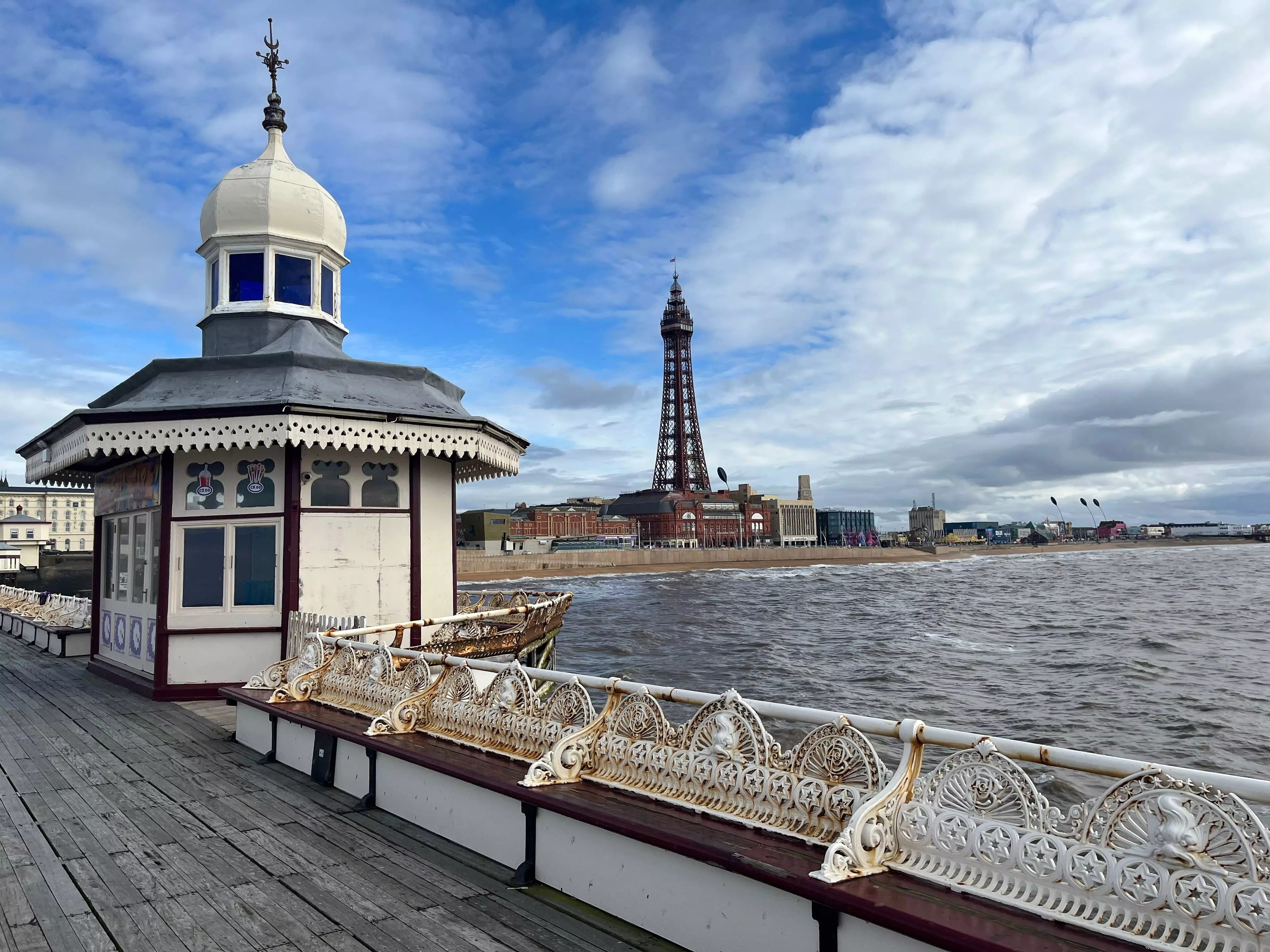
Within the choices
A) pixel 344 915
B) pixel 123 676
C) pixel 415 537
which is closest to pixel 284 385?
pixel 415 537

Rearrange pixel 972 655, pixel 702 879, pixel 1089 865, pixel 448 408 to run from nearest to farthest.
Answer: pixel 1089 865 → pixel 702 879 → pixel 448 408 → pixel 972 655

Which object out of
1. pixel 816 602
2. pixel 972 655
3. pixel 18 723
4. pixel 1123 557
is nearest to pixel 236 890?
pixel 18 723

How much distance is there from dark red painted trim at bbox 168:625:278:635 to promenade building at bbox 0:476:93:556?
122m

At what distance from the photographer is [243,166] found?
14320 mm

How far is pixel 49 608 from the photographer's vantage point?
18797 millimetres

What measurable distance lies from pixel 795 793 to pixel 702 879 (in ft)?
2.07

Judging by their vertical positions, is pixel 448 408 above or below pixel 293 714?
above

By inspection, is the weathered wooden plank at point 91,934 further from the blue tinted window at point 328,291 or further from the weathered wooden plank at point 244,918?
the blue tinted window at point 328,291

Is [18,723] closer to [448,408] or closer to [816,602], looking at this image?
[448,408]

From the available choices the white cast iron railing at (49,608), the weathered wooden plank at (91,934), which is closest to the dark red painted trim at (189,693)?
the white cast iron railing at (49,608)

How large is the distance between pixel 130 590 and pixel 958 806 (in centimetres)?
1274

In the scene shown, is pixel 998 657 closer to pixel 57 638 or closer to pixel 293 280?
pixel 293 280

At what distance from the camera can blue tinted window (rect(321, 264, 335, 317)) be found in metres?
14.6

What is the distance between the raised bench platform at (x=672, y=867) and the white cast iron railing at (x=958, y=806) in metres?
0.10
